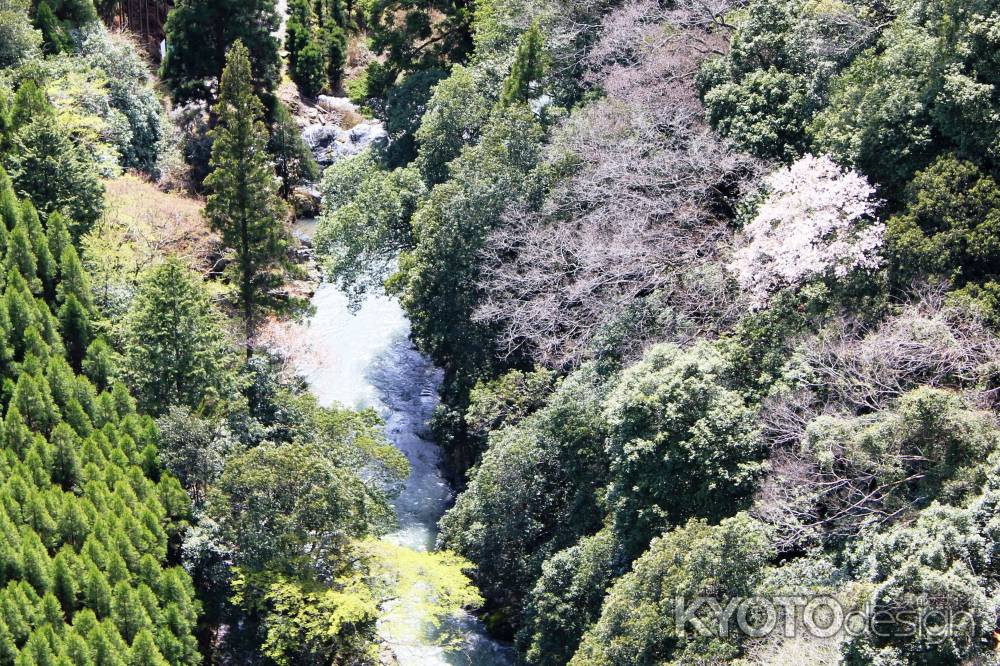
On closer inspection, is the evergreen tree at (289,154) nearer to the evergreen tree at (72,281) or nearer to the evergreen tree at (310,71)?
the evergreen tree at (310,71)

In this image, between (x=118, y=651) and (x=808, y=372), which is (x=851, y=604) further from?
(x=118, y=651)

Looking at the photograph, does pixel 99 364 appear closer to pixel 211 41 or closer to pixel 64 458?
pixel 64 458

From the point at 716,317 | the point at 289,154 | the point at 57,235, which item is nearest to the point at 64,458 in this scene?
the point at 57,235

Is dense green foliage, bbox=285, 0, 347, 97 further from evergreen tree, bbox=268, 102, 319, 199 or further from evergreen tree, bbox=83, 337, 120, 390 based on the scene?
evergreen tree, bbox=83, 337, 120, 390

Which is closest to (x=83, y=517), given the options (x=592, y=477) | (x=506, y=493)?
(x=506, y=493)

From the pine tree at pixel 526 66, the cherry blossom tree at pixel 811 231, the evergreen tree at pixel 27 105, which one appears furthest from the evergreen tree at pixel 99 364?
the cherry blossom tree at pixel 811 231

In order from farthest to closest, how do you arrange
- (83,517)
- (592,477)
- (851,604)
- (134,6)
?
(134,6), (592,477), (83,517), (851,604)

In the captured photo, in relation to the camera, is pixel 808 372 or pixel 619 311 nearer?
pixel 808 372
